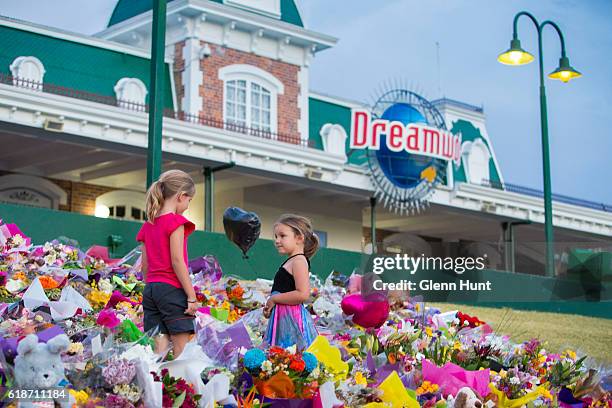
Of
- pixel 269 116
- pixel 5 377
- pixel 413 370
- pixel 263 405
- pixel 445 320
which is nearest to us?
pixel 5 377

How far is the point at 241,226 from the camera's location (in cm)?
1127

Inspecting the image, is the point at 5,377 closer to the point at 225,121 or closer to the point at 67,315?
the point at 67,315

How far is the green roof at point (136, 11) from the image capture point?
23.3m

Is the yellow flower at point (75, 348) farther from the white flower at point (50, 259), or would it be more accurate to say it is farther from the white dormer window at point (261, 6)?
the white dormer window at point (261, 6)

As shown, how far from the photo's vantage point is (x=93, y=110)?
1775 centimetres

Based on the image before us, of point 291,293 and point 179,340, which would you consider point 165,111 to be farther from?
point 179,340

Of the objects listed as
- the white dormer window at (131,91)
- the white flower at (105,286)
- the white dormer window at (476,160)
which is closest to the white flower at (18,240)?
the white flower at (105,286)

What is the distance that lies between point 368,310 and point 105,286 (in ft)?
7.23

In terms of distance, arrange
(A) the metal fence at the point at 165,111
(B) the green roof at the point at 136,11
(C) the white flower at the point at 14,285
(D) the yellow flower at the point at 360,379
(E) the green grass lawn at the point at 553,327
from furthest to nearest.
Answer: (B) the green roof at the point at 136,11, (A) the metal fence at the point at 165,111, (E) the green grass lawn at the point at 553,327, (C) the white flower at the point at 14,285, (D) the yellow flower at the point at 360,379

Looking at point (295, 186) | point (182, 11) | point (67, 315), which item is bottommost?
point (67, 315)

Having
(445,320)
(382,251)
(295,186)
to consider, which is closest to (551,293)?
(382,251)

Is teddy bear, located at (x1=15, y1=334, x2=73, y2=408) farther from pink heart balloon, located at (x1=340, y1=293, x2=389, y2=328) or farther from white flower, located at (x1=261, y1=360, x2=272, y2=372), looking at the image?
pink heart balloon, located at (x1=340, y1=293, x2=389, y2=328)

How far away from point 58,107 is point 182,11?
5.22 m

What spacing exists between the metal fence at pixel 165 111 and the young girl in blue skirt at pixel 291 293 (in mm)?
12118
